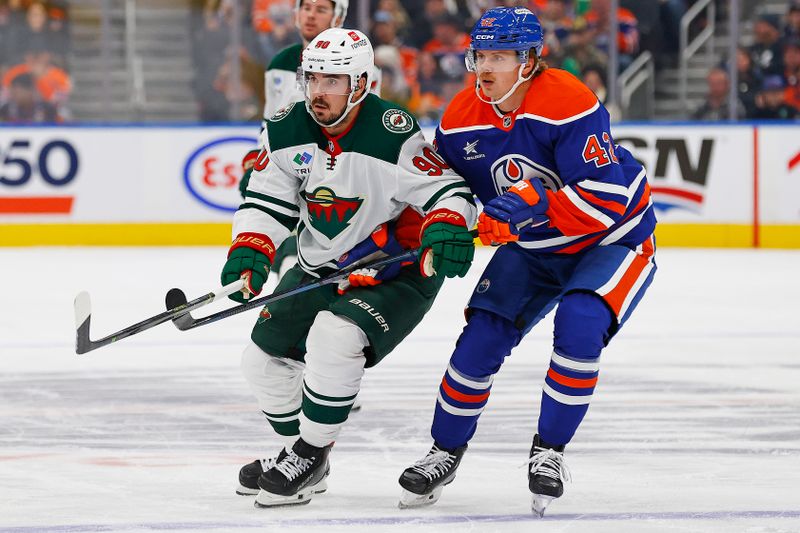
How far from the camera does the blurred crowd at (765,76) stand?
9.41m

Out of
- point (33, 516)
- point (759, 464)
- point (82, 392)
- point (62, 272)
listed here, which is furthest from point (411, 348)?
point (62, 272)

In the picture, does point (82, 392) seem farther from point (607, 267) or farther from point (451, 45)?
point (451, 45)

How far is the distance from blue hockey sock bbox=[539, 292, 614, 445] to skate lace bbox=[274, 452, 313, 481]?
58 cm

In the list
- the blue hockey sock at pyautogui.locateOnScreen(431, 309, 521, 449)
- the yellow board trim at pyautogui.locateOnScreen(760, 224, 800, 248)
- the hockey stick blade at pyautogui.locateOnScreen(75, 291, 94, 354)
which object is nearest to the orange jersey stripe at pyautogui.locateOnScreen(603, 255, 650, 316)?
the blue hockey sock at pyautogui.locateOnScreen(431, 309, 521, 449)

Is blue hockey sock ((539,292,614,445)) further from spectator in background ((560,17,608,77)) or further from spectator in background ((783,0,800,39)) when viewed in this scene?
spectator in background ((783,0,800,39))

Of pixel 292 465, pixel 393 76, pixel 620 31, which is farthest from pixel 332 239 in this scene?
pixel 620 31

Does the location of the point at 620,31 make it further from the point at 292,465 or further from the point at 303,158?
the point at 292,465

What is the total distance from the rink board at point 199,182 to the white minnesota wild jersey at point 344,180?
603 cm

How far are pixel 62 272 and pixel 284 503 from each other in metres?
5.10

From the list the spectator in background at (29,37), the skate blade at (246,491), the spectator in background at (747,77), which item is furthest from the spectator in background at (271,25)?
the skate blade at (246,491)

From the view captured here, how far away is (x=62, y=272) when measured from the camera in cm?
803

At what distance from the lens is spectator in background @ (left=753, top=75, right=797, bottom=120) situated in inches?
369

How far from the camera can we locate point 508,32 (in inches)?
127

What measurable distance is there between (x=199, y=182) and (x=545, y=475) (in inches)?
263
